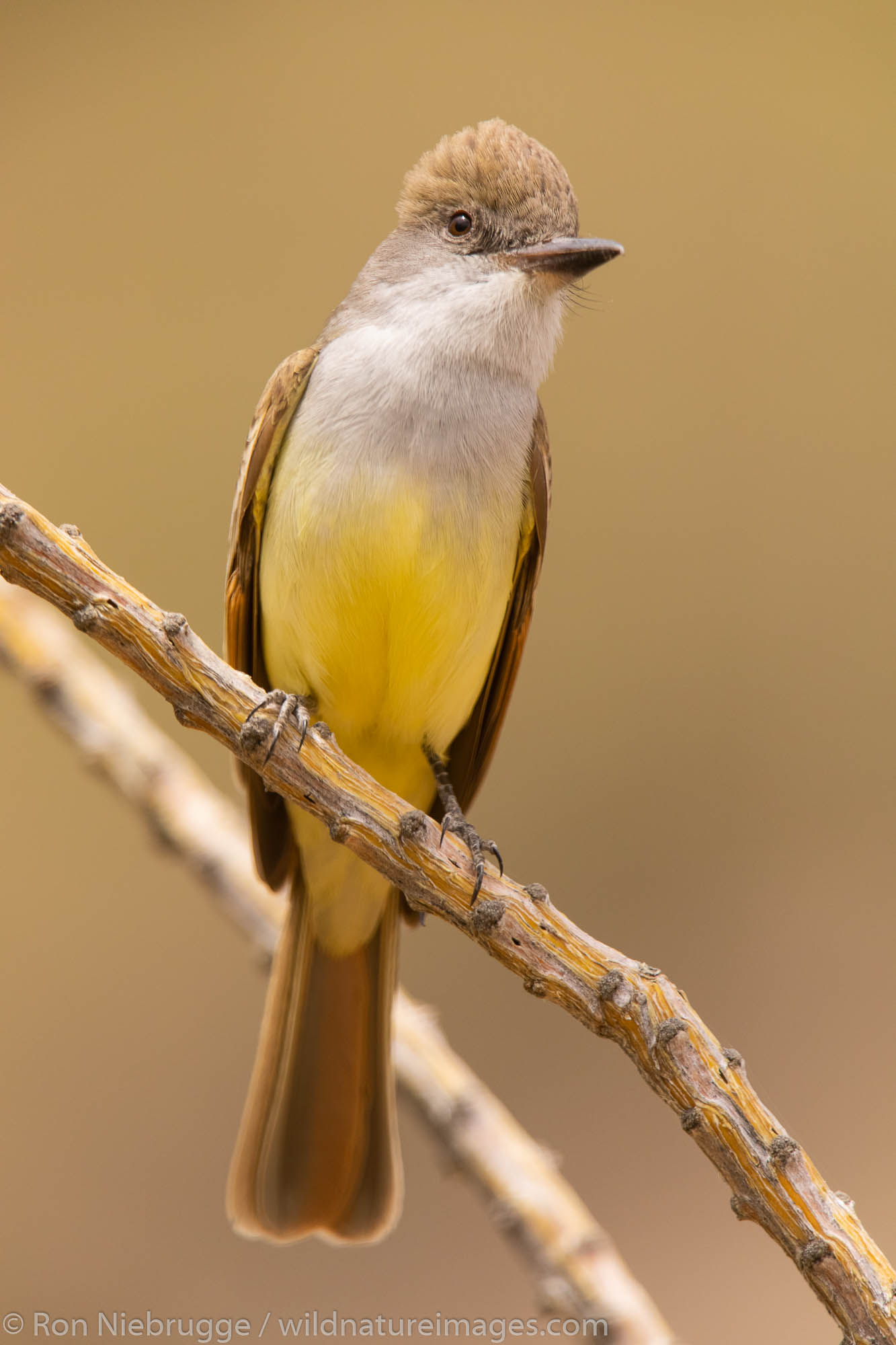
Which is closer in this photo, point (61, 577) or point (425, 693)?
point (61, 577)

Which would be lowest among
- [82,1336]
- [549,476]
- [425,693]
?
[82,1336]

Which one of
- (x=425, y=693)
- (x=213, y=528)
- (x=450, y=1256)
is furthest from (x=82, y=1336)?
(x=213, y=528)

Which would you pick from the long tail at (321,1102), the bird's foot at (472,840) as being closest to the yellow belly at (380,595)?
the bird's foot at (472,840)

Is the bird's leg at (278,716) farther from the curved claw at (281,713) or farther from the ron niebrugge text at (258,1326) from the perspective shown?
the ron niebrugge text at (258,1326)

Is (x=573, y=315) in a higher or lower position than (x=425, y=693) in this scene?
higher

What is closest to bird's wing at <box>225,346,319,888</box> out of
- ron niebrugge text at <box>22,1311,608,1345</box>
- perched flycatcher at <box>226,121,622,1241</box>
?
perched flycatcher at <box>226,121,622,1241</box>

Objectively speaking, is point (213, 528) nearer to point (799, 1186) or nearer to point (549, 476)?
point (549, 476)

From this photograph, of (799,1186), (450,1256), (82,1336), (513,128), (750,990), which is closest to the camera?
(799,1186)
